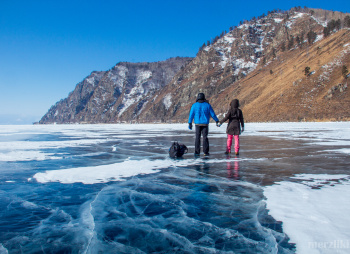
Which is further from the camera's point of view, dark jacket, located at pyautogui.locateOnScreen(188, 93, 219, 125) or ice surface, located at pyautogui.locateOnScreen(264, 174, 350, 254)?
dark jacket, located at pyautogui.locateOnScreen(188, 93, 219, 125)

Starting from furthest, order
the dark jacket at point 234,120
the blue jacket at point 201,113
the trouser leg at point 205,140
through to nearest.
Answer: the dark jacket at point 234,120 → the blue jacket at point 201,113 → the trouser leg at point 205,140

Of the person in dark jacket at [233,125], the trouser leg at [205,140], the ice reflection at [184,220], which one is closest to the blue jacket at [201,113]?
the trouser leg at [205,140]

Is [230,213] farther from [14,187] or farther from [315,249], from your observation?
[14,187]

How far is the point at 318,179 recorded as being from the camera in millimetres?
5117

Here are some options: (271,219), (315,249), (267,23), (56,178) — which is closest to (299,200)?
(271,219)

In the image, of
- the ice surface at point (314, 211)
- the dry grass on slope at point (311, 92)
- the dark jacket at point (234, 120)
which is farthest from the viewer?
the dry grass on slope at point (311, 92)

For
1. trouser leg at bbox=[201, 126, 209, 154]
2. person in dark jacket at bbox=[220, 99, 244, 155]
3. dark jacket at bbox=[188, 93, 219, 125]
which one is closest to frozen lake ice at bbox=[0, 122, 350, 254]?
trouser leg at bbox=[201, 126, 209, 154]

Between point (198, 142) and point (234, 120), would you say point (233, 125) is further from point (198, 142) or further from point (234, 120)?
point (198, 142)

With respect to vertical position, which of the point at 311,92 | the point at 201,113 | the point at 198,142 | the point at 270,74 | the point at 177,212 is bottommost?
the point at 177,212

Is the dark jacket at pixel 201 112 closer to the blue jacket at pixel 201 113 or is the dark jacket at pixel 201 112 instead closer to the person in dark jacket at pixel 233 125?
the blue jacket at pixel 201 113

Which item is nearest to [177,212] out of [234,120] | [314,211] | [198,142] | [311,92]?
[314,211]

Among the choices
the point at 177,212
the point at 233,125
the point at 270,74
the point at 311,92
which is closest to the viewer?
the point at 177,212

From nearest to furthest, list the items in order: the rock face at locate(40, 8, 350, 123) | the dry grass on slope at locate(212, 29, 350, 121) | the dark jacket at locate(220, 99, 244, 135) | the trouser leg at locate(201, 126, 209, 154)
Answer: the trouser leg at locate(201, 126, 209, 154) → the dark jacket at locate(220, 99, 244, 135) → the dry grass on slope at locate(212, 29, 350, 121) → the rock face at locate(40, 8, 350, 123)

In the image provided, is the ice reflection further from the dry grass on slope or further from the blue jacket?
the dry grass on slope
